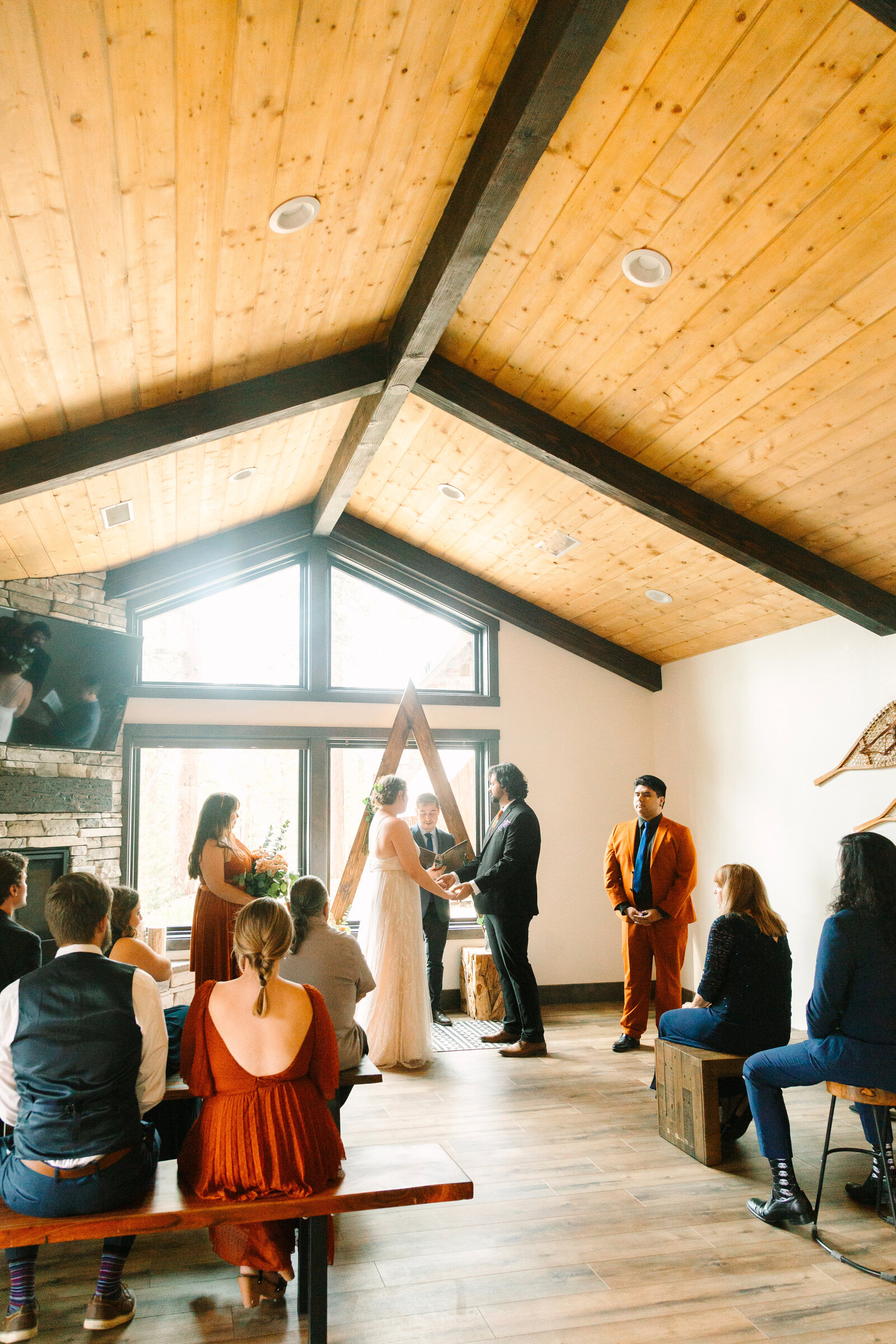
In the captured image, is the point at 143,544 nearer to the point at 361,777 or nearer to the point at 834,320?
the point at 361,777

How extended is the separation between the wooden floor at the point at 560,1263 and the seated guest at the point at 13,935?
0.94 metres

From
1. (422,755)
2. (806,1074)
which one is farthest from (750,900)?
(422,755)

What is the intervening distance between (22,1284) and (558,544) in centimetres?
481

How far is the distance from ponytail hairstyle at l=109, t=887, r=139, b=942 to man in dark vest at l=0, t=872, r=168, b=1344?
73 cm

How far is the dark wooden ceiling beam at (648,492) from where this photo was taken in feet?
15.9

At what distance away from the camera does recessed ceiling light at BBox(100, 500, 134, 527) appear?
515 cm

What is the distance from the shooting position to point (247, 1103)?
2506mm

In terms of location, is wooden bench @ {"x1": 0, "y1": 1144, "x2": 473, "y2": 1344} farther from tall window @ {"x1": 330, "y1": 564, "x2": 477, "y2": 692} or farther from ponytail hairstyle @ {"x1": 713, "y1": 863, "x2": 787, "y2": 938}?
tall window @ {"x1": 330, "y1": 564, "x2": 477, "y2": 692}

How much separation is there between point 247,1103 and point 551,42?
10.4 feet

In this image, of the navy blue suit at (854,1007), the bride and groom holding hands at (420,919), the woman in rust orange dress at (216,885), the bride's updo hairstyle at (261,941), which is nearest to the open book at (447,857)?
the bride and groom holding hands at (420,919)

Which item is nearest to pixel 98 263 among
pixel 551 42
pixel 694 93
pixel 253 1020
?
pixel 551 42

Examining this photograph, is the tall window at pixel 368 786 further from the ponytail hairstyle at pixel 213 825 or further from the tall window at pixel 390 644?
the ponytail hairstyle at pixel 213 825

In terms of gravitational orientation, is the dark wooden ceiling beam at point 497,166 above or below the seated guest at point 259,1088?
above

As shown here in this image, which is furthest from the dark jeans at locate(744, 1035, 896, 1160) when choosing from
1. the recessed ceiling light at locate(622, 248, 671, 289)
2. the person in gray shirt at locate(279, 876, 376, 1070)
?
the recessed ceiling light at locate(622, 248, 671, 289)
